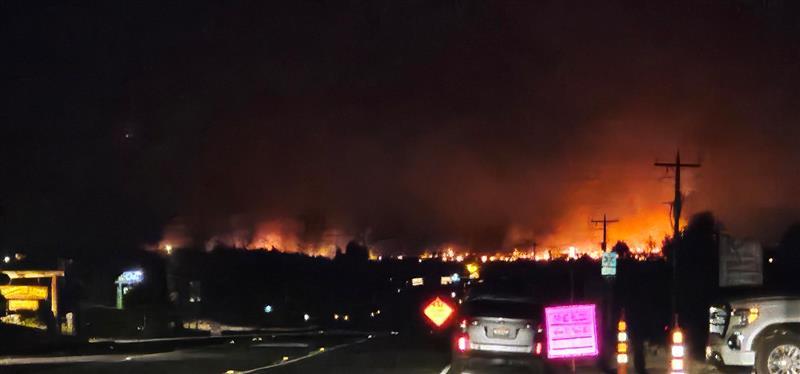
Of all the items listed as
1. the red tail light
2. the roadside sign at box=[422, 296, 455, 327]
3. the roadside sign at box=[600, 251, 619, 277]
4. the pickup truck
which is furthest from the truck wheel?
the roadside sign at box=[600, 251, 619, 277]

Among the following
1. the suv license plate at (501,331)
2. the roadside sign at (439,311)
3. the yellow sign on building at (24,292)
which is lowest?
the yellow sign on building at (24,292)

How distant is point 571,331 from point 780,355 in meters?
5.66

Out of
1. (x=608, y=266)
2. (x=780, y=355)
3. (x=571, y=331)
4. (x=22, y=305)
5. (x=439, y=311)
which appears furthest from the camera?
(x=22, y=305)

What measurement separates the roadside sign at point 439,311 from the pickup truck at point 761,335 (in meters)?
8.52

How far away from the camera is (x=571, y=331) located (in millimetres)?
20938

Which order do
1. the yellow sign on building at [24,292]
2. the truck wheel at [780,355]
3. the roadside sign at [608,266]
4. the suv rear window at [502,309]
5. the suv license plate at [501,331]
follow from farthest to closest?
the yellow sign on building at [24,292]
the roadside sign at [608,266]
the suv rear window at [502,309]
the suv license plate at [501,331]
the truck wheel at [780,355]

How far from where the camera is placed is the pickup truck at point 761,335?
1585 centimetres

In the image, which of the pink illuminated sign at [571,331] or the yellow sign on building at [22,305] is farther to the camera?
the yellow sign on building at [22,305]

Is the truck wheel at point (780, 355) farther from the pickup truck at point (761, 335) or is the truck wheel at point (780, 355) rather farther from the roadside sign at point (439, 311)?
the roadside sign at point (439, 311)

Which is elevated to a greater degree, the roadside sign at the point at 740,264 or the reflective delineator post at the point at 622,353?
the roadside sign at the point at 740,264

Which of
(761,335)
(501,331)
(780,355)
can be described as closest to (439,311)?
(501,331)

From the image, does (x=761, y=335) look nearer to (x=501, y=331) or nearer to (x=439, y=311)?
(x=501, y=331)

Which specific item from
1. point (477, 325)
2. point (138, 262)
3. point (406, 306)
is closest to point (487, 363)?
point (477, 325)

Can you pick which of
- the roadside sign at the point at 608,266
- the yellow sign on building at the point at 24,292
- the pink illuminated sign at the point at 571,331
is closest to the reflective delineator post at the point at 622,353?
the pink illuminated sign at the point at 571,331
